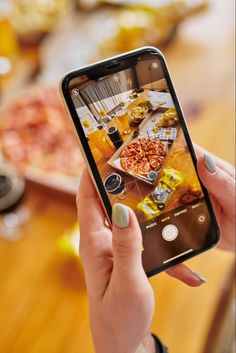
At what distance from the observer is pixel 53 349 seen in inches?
21.4

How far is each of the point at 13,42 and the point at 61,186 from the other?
18.6 inches

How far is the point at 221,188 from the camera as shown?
528 millimetres

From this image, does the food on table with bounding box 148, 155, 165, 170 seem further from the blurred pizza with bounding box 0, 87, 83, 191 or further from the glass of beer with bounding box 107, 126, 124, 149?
the blurred pizza with bounding box 0, 87, 83, 191

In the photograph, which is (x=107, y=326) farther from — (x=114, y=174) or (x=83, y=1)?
(x=83, y=1)

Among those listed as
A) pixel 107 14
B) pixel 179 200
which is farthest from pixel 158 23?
pixel 179 200

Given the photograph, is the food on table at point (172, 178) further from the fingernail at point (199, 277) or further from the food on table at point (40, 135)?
the food on table at point (40, 135)

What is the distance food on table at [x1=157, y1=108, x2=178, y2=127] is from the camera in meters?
0.50

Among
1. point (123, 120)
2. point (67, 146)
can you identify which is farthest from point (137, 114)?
point (67, 146)

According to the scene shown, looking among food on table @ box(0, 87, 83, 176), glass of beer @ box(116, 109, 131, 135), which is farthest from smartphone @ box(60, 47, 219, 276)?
food on table @ box(0, 87, 83, 176)

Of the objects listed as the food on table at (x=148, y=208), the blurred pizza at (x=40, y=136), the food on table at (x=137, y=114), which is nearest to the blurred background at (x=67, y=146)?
the blurred pizza at (x=40, y=136)

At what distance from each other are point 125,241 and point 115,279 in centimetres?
4

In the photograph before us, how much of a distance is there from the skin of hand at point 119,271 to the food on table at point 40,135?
0.36 meters

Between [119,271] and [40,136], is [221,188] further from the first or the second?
[40,136]

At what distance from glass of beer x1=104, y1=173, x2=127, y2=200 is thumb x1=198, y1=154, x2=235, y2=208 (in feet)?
0.30
